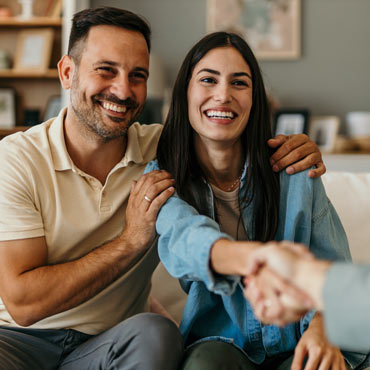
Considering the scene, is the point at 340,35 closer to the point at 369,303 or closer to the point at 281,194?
the point at 281,194

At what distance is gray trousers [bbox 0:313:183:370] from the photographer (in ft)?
4.29

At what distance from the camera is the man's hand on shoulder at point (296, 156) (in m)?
1.49

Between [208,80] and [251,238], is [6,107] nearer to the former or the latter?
[208,80]

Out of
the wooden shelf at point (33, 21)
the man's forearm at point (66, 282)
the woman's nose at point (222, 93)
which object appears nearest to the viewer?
the man's forearm at point (66, 282)

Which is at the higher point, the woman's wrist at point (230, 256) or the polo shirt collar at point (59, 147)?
the polo shirt collar at point (59, 147)

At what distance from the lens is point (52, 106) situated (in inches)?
159

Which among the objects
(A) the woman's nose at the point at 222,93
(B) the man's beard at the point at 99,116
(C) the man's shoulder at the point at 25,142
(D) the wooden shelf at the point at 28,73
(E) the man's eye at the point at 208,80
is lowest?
(C) the man's shoulder at the point at 25,142

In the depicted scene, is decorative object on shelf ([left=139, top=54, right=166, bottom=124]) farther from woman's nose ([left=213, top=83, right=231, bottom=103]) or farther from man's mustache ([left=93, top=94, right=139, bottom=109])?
woman's nose ([left=213, top=83, right=231, bottom=103])

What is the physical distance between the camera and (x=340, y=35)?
3816mm

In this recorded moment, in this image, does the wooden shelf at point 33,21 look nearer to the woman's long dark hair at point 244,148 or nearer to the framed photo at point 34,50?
the framed photo at point 34,50

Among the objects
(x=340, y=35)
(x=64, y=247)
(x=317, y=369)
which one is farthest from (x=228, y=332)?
(x=340, y=35)

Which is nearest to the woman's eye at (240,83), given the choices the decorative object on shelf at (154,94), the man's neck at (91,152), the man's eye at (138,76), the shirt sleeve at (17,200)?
the man's eye at (138,76)

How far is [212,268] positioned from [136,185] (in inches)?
19.2

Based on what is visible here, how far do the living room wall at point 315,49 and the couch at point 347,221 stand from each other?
6.55 ft
